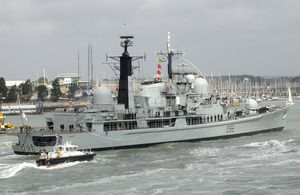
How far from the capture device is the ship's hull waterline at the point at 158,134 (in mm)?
35344

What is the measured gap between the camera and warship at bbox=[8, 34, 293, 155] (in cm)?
3606

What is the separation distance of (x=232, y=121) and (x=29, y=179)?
21.7 m

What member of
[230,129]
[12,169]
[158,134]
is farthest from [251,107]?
[12,169]

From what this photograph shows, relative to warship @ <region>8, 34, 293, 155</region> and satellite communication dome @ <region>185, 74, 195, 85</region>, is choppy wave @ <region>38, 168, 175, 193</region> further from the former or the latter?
satellite communication dome @ <region>185, 74, 195, 85</region>

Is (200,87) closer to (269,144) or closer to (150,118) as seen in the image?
(150,118)

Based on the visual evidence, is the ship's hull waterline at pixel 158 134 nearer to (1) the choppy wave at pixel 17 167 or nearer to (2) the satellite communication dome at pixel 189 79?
(1) the choppy wave at pixel 17 167

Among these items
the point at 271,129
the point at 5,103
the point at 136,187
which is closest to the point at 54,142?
the point at 136,187

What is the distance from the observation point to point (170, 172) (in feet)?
93.0

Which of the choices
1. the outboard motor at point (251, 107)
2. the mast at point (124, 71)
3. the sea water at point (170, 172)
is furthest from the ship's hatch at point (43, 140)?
the outboard motor at point (251, 107)

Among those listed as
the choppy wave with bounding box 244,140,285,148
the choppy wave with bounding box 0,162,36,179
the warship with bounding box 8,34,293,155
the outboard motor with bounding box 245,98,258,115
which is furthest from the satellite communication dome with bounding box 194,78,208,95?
the choppy wave with bounding box 0,162,36,179

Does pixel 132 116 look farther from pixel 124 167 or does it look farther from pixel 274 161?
pixel 274 161

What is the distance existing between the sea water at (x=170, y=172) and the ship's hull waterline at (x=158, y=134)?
792 mm

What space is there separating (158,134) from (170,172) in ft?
34.5

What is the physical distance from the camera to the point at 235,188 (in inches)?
952
